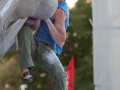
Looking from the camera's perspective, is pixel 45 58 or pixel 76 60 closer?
pixel 45 58

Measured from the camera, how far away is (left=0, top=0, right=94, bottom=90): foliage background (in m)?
16.6

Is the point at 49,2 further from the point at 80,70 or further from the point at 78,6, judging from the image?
the point at 78,6

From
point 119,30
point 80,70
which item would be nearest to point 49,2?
point 119,30

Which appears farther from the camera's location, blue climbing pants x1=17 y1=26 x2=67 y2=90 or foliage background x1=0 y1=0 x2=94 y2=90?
foliage background x1=0 y1=0 x2=94 y2=90

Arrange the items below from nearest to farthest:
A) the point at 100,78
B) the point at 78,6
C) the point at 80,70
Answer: the point at 100,78, the point at 80,70, the point at 78,6

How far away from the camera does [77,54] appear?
17.6 meters

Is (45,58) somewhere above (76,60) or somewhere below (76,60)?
above

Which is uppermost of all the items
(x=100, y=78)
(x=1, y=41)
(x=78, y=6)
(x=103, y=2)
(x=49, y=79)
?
(x=1, y=41)

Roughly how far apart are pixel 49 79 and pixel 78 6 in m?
2.47

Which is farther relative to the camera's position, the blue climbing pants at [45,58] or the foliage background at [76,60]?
the foliage background at [76,60]

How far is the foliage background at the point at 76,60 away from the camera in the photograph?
16.6 m

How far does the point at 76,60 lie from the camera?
17.3 metres

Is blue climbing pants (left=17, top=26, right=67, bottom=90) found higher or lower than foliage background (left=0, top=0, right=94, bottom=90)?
higher

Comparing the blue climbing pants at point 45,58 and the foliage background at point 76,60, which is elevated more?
the blue climbing pants at point 45,58
